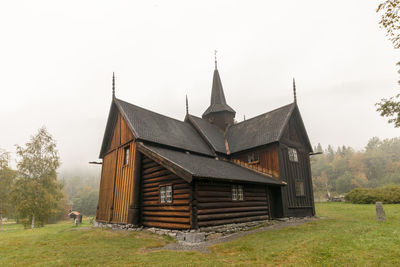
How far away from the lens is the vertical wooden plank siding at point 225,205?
12258 mm

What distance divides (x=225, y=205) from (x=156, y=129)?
26.8 feet

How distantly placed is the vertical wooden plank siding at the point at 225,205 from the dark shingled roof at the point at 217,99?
12.5 m

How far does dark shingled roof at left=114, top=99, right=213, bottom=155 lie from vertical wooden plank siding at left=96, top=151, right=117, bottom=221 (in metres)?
3.64

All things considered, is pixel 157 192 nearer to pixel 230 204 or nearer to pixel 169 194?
pixel 169 194

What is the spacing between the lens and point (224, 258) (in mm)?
8055

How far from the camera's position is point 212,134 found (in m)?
23.4

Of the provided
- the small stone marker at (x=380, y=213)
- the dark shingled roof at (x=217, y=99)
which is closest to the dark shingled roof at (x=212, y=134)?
the dark shingled roof at (x=217, y=99)

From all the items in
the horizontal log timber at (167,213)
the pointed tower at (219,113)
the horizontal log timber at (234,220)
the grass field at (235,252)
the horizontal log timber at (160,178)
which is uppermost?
the pointed tower at (219,113)

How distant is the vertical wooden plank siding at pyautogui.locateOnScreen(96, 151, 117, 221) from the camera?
1792 cm

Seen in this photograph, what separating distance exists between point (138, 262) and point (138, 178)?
819 cm

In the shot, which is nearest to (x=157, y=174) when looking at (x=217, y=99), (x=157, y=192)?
(x=157, y=192)

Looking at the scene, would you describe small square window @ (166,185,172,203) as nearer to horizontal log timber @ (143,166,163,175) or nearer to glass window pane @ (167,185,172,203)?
glass window pane @ (167,185,172,203)

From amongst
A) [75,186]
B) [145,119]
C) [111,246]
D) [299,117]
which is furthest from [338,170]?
[75,186]

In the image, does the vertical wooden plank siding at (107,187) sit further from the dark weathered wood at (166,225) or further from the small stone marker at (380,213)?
the small stone marker at (380,213)
